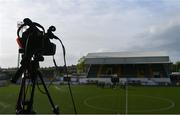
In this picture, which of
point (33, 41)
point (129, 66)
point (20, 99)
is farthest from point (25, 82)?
point (129, 66)

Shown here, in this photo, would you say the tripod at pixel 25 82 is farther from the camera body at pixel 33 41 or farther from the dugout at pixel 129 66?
the dugout at pixel 129 66

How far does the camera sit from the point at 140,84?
47.1 meters

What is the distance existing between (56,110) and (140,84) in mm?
45394

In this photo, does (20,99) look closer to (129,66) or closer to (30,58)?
(30,58)

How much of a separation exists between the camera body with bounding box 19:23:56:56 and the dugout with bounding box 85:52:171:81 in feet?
168

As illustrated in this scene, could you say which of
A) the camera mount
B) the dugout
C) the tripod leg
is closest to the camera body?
the camera mount

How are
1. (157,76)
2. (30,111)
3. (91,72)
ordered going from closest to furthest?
(30,111) → (157,76) → (91,72)

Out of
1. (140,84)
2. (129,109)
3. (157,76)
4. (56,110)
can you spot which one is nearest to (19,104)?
(56,110)

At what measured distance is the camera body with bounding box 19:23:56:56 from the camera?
259 centimetres

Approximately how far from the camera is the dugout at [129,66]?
179ft

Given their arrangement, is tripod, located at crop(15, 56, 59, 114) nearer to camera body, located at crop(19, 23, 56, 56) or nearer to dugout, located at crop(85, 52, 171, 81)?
camera body, located at crop(19, 23, 56, 56)

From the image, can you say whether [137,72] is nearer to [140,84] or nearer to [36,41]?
[140,84]

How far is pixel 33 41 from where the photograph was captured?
8.59 ft

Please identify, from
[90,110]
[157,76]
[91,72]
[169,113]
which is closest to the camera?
[169,113]
